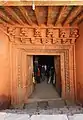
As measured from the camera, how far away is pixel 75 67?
227 inches

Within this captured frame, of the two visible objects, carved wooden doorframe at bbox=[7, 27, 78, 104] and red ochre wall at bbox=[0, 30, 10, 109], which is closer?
red ochre wall at bbox=[0, 30, 10, 109]

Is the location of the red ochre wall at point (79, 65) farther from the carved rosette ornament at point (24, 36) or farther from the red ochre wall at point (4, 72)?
the red ochre wall at point (4, 72)

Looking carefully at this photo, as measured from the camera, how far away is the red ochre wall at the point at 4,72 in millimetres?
5164

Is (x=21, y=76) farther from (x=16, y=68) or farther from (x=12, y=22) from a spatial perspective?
(x=12, y=22)

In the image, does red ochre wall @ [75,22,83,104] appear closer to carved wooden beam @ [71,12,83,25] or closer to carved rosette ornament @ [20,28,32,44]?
carved wooden beam @ [71,12,83,25]

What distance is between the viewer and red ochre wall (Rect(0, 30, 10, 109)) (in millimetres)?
5164

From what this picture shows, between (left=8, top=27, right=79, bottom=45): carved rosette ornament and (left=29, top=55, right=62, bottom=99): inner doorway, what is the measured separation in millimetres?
638

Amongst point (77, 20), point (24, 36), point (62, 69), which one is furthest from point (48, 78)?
point (77, 20)

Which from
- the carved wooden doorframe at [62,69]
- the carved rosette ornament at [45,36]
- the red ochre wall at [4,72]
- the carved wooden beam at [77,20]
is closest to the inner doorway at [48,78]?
the carved wooden doorframe at [62,69]

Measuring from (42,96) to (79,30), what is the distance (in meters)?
2.23

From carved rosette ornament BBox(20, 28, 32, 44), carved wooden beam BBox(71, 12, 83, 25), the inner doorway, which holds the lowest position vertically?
the inner doorway

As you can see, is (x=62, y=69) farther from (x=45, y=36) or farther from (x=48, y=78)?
(x=48, y=78)

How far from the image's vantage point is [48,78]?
849cm

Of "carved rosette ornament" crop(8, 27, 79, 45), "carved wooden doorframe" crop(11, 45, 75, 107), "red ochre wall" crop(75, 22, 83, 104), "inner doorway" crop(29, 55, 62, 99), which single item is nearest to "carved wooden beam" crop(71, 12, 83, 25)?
"red ochre wall" crop(75, 22, 83, 104)
